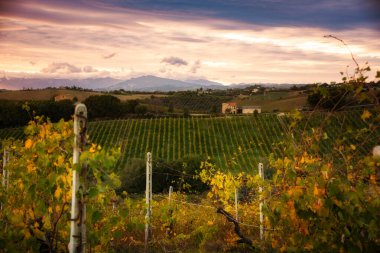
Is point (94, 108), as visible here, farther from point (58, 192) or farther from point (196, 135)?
point (58, 192)

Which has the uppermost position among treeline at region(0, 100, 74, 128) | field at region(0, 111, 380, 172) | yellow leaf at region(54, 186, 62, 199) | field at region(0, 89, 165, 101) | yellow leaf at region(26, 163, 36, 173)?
field at region(0, 89, 165, 101)

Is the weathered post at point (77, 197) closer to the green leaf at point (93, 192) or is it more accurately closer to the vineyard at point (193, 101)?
the green leaf at point (93, 192)

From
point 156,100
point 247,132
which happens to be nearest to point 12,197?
point 247,132

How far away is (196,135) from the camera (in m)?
63.4

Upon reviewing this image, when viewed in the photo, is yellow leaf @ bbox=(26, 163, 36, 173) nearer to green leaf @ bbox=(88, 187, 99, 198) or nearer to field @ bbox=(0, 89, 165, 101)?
green leaf @ bbox=(88, 187, 99, 198)

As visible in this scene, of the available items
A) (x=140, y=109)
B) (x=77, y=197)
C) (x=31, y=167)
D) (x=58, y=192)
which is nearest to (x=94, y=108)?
(x=140, y=109)

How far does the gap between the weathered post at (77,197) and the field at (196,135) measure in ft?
157

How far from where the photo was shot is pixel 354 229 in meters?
3.67

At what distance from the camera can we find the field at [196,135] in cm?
5600

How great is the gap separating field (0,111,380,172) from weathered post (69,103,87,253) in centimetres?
4787

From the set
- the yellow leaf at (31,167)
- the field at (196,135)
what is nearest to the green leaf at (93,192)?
the yellow leaf at (31,167)

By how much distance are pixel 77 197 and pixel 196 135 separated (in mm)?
59644

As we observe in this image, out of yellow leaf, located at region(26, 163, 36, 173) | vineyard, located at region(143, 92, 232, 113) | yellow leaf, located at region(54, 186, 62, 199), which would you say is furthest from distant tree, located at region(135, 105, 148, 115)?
yellow leaf, located at region(54, 186, 62, 199)

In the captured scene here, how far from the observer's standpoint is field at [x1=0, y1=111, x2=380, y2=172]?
5600cm
